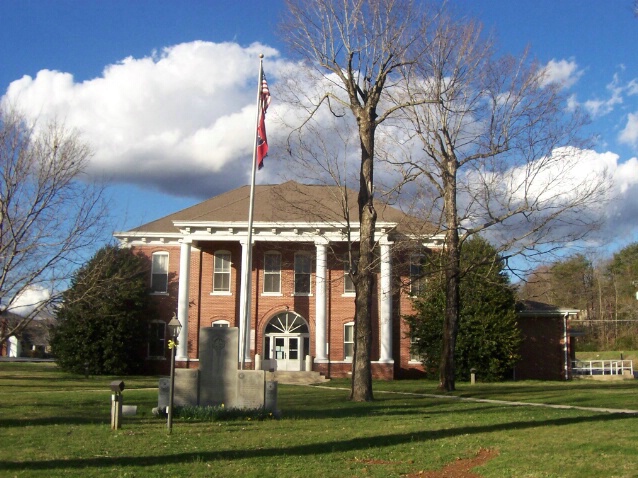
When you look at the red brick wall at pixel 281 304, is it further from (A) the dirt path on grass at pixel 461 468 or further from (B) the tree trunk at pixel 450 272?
(A) the dirt path on grass at pixel 461 468

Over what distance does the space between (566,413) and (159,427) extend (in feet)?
30.8

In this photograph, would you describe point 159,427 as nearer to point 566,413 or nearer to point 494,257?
point 566,413

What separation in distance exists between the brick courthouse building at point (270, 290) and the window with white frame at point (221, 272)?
0.06m

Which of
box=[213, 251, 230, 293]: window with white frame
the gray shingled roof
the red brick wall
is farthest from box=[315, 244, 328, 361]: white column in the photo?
box=[213, 251, 230, 293]: window with white frame

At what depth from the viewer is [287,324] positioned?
39938mm

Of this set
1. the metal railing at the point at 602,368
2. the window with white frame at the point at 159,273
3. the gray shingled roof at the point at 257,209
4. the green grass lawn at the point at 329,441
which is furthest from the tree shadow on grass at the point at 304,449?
the window with white frame at the point at 159,273

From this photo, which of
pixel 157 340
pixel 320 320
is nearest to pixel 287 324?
pixel 320 320

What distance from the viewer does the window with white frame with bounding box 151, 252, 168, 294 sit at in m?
41.1

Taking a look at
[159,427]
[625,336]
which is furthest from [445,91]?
[625,336]

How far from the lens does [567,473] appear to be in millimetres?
10359

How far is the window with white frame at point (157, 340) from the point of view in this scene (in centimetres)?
4031

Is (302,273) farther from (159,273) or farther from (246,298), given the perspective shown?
(246,298)

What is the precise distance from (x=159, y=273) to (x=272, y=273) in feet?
21.4

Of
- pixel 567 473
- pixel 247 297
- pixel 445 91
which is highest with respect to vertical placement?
pixel 445 91
